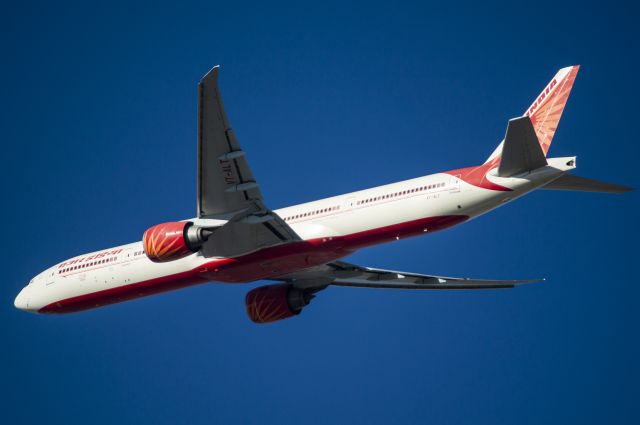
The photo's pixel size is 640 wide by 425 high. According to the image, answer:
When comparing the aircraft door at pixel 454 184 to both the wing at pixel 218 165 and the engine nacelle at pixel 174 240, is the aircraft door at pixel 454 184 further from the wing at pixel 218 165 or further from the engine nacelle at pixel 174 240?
the engine nacelle at pixel 174 240

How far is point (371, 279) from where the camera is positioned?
41219 millimetres

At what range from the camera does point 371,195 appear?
34.2 meters

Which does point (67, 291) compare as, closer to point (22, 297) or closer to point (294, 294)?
point (22, 297)

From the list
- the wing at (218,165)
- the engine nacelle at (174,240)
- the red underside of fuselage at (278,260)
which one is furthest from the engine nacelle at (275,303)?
the wing at (218,165)

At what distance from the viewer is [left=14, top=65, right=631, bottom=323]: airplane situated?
3061 centimetres

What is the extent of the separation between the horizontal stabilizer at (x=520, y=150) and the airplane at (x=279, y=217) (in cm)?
3

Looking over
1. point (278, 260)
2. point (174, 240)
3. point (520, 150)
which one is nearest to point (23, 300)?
point (174, 240)

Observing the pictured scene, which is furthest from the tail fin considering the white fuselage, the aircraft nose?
the aircraft nose

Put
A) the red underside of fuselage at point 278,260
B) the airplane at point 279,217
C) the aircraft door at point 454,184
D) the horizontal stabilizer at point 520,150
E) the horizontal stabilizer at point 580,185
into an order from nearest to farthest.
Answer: the horizontal stabilizer at point 520,150, the airplane at point 279,217, the horizontal stabilizer at point 580,185, the aircraft door at point 454,184, the red underside of fuselage at point 278,260

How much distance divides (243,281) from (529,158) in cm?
1251

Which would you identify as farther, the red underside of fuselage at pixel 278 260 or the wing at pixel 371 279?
the wing at pixel 371 279

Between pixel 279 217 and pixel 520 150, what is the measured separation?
8769mm

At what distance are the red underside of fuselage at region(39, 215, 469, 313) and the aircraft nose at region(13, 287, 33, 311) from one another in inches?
145

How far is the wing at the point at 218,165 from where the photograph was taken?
94.6 ft
